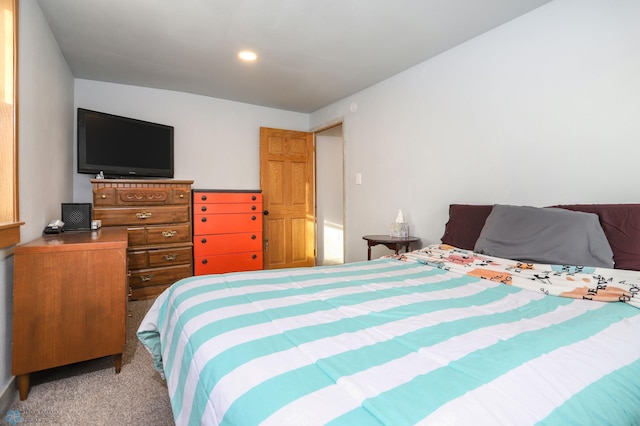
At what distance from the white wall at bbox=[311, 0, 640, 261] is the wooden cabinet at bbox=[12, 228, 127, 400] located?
2.51 meters

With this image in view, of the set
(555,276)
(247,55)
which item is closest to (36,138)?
(247,55)

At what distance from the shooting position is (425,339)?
0.86m

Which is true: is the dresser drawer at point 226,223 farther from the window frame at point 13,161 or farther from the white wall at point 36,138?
the window frame at point 13,161

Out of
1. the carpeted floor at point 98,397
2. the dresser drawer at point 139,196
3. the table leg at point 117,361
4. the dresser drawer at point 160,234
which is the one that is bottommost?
the carpeted floor at point 98,397

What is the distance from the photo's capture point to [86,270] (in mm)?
1697

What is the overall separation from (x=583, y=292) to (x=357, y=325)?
1.05m

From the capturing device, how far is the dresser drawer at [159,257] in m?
3.06

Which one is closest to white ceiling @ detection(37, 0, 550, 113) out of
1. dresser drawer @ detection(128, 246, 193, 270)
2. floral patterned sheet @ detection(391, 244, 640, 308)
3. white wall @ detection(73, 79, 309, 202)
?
white wall @ detection(73, 79, 309, 202)

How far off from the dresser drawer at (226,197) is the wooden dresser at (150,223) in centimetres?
13

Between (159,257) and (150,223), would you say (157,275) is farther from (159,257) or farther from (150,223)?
(150,223)

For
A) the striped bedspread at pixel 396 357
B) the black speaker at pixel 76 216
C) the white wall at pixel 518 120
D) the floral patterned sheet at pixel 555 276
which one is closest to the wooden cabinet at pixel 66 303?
the striped bedspread at pixel 396 357

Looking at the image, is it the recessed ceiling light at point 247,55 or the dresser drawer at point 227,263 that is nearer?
the recessed ceiling light at point 247,55

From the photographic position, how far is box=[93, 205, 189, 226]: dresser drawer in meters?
2.94

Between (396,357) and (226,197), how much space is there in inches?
124
